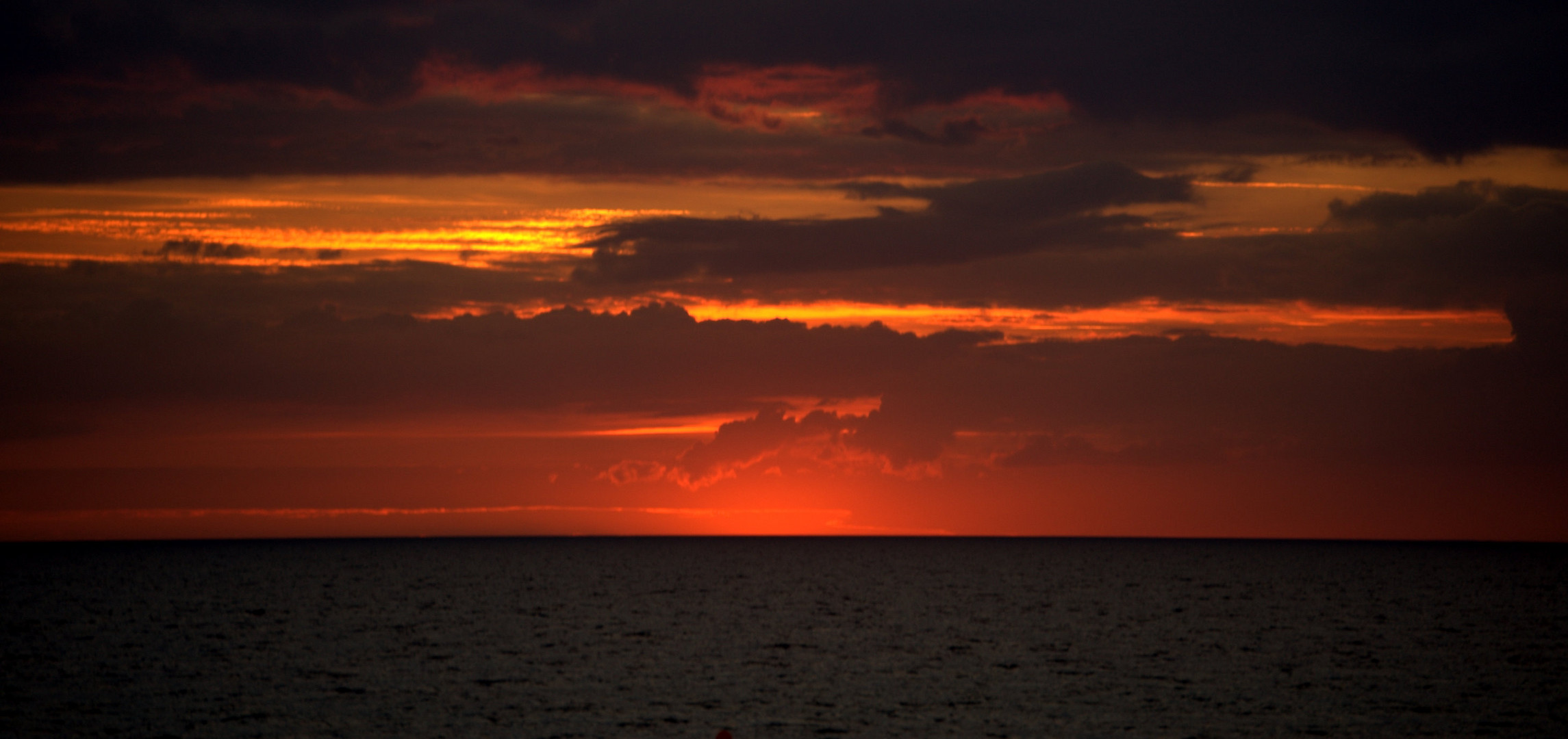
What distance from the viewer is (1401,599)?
133 meters

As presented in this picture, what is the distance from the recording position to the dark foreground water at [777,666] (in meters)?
50.4

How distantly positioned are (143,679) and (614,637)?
30498mm

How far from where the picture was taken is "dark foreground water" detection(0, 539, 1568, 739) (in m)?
50.4

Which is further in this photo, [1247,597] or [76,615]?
[1247,597]

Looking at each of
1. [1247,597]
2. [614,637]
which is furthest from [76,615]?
[1247,597]

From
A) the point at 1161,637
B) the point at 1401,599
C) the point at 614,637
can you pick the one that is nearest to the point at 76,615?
the point at 614,637

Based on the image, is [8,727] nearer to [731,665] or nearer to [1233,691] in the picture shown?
[731,665]

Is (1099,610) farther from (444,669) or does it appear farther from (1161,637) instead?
(444,669)

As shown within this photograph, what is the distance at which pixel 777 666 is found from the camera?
68.2 m

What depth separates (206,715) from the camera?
51.2 meters

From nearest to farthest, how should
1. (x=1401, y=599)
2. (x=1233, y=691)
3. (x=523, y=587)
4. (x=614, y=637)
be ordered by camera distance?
(x=1233, y=691), (x=614, y=637), (x=1401, y=599), (x=523, y=587)

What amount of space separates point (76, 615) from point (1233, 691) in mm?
87034

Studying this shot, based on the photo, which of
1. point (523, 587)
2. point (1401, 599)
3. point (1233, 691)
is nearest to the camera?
point (1233, 691)

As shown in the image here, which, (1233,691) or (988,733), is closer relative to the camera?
(988,733)
